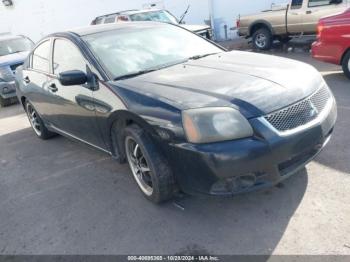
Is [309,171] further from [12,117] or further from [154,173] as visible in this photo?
[12,117]

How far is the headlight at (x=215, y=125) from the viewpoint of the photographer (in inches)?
112

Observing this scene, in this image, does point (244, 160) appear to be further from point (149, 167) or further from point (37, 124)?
point (37, 124)

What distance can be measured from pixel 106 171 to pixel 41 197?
0.79 m

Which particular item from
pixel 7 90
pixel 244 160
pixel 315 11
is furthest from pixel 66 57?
pixel 315 11

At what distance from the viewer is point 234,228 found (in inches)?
124

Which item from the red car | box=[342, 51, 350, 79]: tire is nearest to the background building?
the red car

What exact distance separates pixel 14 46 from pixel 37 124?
5.72 metres

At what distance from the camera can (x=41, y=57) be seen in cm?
534

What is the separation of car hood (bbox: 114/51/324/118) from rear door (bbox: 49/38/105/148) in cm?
59

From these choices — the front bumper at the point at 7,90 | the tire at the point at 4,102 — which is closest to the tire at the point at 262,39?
the front bumper at the point at 7,90

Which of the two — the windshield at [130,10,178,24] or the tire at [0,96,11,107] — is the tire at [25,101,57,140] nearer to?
the tire at [0,96,11,107]

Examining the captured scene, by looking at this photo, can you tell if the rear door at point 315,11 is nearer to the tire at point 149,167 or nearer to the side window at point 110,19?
the side window at point 110,19

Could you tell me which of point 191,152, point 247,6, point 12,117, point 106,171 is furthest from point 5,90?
point 247,6

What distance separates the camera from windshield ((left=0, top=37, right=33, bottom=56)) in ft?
35.2
